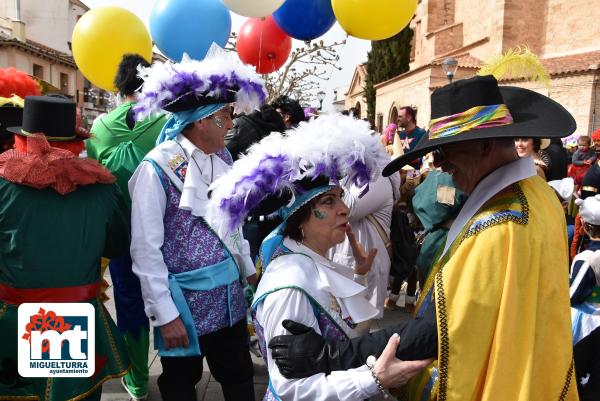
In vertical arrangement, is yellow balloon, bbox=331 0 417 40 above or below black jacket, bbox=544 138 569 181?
above

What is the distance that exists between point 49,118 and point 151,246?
75 cm

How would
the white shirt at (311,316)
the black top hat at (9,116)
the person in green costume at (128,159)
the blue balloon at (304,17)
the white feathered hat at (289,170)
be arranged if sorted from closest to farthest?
the white shirt at (311,316) → the white feathered hat at (289,170) → the person in green costume at (128,159) → the black top hat at (9,116) → the blue balloon at (304,17)

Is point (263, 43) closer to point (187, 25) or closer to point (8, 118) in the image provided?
point (187, 25)

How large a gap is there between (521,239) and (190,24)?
3.74m

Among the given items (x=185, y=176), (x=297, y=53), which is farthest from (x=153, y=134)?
(x=297, y=53)

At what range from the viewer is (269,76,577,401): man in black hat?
1337mm

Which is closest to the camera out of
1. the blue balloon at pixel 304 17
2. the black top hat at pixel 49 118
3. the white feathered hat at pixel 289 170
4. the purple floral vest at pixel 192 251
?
the white feathered hat at pixel 289 170

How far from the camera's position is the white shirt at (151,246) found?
222cm

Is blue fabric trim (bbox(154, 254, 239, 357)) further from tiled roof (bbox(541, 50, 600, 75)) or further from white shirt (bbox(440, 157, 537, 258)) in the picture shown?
tiled roof (bbox(541, 50, 600, 75))

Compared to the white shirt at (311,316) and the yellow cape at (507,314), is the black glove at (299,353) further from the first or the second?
the yellow cape at (507,314)

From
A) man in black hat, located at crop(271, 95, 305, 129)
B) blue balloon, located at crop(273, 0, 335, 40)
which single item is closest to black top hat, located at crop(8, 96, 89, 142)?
man in black hat, located at crop(271, 95, 305, 129)

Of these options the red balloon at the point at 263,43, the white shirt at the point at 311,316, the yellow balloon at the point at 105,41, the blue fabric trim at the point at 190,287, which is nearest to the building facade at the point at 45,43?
the red balloon at the point at 263,43

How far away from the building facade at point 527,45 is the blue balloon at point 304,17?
10.4 m

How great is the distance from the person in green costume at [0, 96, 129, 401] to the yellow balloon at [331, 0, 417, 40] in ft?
9.08
